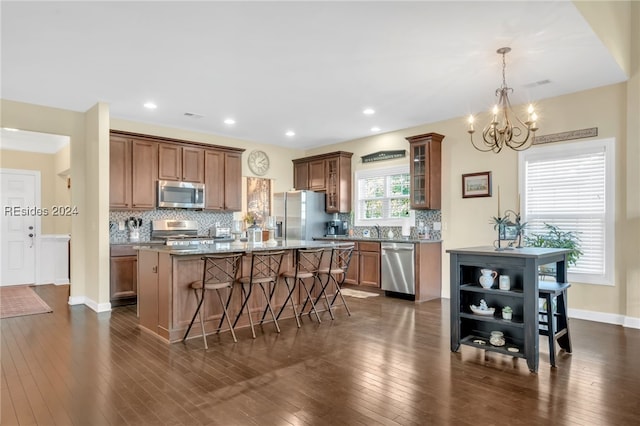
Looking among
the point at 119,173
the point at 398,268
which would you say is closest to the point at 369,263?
the point at 398,268

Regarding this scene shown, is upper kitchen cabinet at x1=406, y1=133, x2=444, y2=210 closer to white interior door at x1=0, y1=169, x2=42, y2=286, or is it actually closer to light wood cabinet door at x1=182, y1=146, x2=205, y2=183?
light wood cabinet door at x1=182, y1=146, x2=205, y2=183

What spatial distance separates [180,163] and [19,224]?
369 cm

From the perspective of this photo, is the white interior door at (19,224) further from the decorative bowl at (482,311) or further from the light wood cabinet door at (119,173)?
the decorative bowl at (482,311)

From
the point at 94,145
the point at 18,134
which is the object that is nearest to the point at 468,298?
the point at 94,145

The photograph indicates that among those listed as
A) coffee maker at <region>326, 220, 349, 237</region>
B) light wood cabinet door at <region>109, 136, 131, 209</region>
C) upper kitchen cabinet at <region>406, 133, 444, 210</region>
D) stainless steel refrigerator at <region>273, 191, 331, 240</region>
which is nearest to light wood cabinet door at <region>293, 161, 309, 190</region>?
stainless steel refrigerator at <region>273, 191, 331, 240</region>

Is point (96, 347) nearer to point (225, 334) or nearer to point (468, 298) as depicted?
point (225, 334)

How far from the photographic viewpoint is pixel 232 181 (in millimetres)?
7207

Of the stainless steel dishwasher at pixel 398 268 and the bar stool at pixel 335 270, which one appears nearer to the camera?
the bar stool at pixel 335 270

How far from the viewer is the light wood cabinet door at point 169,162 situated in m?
6.29

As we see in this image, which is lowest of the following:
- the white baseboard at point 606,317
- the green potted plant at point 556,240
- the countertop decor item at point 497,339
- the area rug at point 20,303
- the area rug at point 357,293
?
the area rug at point 357,293

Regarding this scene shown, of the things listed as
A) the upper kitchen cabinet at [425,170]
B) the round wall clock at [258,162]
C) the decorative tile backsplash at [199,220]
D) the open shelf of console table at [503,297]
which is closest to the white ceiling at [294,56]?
the upper kitchen cabinet at [425,170]

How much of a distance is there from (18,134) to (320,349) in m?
6.66

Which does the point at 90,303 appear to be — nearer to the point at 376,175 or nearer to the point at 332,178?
the point at 332,178

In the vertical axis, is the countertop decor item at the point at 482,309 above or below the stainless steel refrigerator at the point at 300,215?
below
